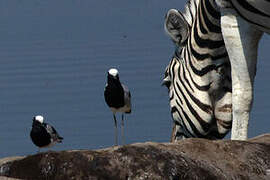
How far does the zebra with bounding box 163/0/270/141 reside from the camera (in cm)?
834

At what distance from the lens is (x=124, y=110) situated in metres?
12.6

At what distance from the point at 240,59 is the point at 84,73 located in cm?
1133

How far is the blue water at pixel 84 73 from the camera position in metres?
15.4

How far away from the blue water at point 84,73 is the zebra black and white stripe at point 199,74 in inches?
191

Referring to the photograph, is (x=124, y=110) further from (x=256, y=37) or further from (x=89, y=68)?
(x=89, y=68)

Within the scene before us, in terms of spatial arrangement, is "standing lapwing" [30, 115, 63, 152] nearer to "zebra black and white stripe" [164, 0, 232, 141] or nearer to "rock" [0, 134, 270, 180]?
"zebra black and white stripe" [164, 0, 232, 141]

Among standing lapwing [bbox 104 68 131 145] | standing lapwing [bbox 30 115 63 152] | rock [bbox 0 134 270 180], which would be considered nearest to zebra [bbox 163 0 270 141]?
rock [bbox 0 134 270 180]

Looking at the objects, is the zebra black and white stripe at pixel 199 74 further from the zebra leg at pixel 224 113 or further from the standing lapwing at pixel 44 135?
the standing lapwing at pixel 44 135

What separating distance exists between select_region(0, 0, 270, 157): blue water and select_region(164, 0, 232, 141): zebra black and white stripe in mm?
4854

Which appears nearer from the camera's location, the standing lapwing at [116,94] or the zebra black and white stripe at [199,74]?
the zebra black and white stripe at [199,74]

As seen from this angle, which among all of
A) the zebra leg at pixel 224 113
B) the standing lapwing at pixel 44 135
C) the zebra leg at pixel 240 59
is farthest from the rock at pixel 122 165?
the standing lapwing at pixel 44 135

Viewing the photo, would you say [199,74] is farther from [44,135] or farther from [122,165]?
[44,135]

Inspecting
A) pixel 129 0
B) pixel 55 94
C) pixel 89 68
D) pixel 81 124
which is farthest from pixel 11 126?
pixel 129 0

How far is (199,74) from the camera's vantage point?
9.07 m
